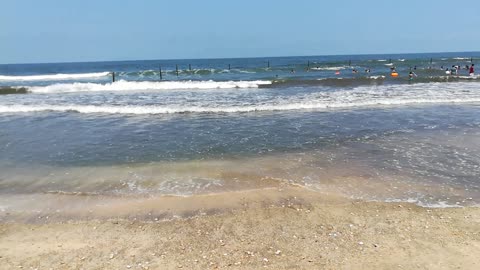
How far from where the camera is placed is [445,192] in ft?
22.4

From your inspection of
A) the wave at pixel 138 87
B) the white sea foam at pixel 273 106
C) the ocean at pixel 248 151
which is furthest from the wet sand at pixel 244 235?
the wave at pixel 138 87

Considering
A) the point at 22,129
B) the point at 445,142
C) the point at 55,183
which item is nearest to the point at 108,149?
the point at 55,183

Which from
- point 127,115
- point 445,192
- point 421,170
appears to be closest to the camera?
point 445,192

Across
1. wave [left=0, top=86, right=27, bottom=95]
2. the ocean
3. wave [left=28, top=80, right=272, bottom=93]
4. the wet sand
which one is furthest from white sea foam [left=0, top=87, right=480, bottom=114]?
wave [left=0, top=86, right=27, bottom=95]

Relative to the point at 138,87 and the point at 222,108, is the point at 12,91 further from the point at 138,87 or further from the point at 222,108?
the point at 222,108

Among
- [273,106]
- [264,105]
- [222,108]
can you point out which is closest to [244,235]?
[222,108]

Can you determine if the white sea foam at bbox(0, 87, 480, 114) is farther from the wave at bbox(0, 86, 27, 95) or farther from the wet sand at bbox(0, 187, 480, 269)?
the wave at bbox(0, 86, 27, 95)

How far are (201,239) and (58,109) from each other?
1666 centimetres

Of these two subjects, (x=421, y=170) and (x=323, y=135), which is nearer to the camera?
(x=421, y=170)

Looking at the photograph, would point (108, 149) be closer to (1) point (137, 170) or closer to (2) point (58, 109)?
(1) point (137, 170)

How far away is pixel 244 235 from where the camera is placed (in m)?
5.35

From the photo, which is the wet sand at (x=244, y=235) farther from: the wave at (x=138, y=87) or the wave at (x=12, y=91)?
the wave at (x=12, y=91)

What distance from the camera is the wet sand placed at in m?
4.65

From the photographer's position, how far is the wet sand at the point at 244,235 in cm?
465
